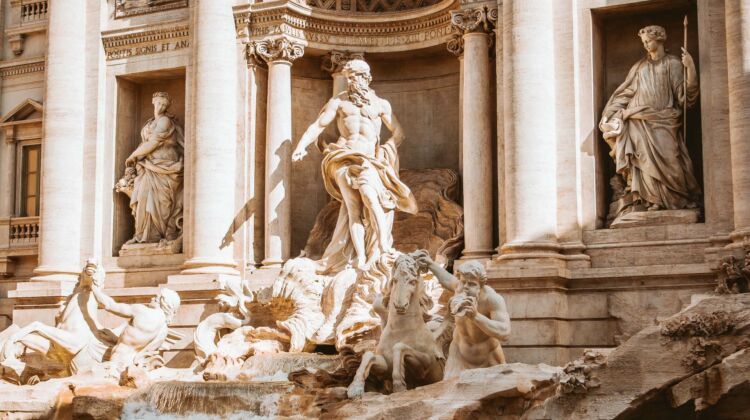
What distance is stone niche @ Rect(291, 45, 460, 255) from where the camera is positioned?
21.1 m

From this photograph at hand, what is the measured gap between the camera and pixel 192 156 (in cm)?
2016

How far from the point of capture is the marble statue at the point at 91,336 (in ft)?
58.6

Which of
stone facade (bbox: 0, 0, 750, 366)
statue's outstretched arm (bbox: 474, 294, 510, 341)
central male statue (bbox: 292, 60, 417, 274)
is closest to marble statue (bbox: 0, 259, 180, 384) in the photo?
stone facade (bbox: 0, 0, 750, 366)

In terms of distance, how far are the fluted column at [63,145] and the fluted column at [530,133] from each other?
8500 mm

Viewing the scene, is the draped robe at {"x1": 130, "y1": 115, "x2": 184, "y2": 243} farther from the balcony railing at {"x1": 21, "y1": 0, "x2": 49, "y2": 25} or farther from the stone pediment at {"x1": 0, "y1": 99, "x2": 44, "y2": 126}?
the balcony railing at {"x1": 21, "y1": 0, "x2": 49, "y2": 25}

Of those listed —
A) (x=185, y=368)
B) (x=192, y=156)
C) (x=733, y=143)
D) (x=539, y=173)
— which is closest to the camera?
(x=733, y=143)

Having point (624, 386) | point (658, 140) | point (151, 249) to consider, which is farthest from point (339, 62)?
point (624, 386)

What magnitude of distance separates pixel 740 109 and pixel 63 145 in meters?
12.3

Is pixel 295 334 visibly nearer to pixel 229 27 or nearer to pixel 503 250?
pixel 503 250

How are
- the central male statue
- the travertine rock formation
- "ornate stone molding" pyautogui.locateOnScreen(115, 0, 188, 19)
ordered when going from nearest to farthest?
1. the travertine rock formation
2. the central male statue
3. "ornate stone molding" pyautogui.locateOnScreen(115, 0, 188, 19)

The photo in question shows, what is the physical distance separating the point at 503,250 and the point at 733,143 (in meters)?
3.74

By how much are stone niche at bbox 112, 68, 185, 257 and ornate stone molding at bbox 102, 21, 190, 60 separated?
0.43 meters

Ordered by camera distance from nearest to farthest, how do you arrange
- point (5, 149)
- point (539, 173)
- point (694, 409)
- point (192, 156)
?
point (694, 409)
point (539, 173)
point (192, 156)
point (5, 149)

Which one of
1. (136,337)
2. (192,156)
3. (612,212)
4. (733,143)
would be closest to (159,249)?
(192,156)
